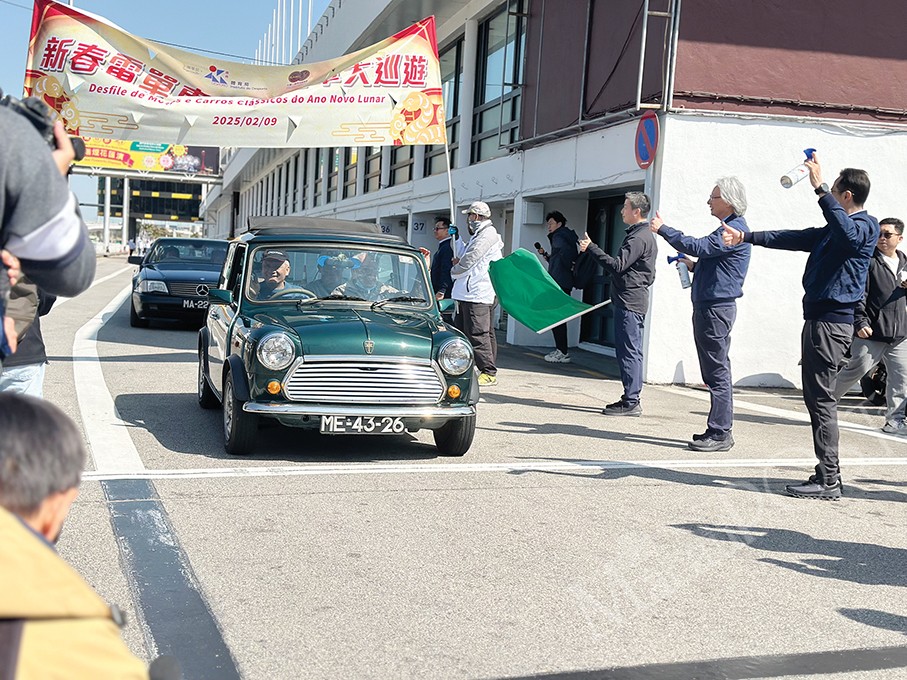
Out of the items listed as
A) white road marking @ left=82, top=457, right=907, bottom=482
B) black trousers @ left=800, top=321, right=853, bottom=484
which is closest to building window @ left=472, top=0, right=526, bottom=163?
white road marking @ left=82, top=457, right=907, bottom=482

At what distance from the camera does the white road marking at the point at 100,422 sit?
6.20 metres

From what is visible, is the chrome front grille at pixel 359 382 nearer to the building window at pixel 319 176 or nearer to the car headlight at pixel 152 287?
the car headlight at pixel 152 287

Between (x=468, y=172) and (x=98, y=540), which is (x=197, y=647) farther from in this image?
(x=468, y=172)

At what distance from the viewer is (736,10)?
38.1 ft

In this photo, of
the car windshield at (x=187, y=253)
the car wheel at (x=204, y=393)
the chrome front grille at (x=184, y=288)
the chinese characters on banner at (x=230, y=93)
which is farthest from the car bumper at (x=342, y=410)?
the car windshield at (x=187, y=253)

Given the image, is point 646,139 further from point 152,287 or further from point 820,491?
point 152,287

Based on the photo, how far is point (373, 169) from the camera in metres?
28.4

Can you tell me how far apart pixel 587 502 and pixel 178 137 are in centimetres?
794

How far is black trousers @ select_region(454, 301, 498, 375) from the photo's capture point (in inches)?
413

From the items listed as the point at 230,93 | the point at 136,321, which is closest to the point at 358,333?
the point at 230,93

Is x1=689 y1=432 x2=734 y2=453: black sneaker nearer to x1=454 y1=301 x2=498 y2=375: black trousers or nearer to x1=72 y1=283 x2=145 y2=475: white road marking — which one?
x1=454 y1=301 x2=498 y2=375: black trousers

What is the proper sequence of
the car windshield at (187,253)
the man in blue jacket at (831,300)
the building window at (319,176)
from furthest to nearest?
the building window at (319,176) → the car windshield at (187,253) → the man in blue jacket at (831,300)

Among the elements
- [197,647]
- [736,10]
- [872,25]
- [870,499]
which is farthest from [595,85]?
[197,647]

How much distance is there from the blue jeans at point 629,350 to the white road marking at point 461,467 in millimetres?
1885
